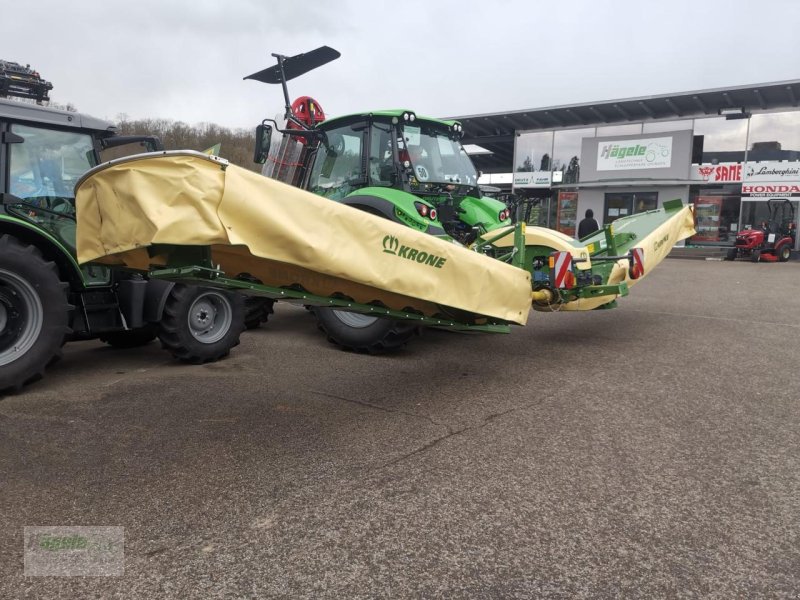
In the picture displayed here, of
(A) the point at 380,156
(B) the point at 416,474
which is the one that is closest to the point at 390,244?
(B) the point at 416,474

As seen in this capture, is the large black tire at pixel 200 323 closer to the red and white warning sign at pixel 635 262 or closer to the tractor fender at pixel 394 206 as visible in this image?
the tractor fender at pixel 394 206

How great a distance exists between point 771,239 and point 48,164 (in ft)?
66.8

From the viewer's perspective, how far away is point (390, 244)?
3844mm

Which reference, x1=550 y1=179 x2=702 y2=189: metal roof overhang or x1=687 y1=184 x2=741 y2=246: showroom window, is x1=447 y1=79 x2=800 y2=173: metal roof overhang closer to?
x1=550 y1=179 x2=702 y2=189: metal roof overhang

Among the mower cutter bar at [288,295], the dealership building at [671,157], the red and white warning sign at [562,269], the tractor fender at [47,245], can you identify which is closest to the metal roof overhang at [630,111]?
the dealership building at [671,157]

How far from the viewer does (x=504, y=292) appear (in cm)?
469

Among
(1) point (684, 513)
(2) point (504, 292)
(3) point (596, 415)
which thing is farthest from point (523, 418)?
(1) point (684, 513)

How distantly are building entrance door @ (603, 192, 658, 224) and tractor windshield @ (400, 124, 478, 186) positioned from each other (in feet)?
56.6

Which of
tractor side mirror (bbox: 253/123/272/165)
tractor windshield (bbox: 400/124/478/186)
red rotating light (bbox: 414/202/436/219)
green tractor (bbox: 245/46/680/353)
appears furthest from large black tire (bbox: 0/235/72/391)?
tractor windshield (bbox: 400/124/478/186)

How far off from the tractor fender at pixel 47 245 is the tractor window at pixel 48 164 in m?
0.33

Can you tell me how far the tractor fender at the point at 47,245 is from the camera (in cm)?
461

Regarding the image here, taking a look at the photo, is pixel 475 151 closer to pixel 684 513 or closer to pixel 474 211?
pixel 474 211

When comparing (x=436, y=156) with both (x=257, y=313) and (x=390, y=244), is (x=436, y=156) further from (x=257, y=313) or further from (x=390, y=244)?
(x=390, y=244)

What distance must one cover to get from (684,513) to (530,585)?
1003mm
